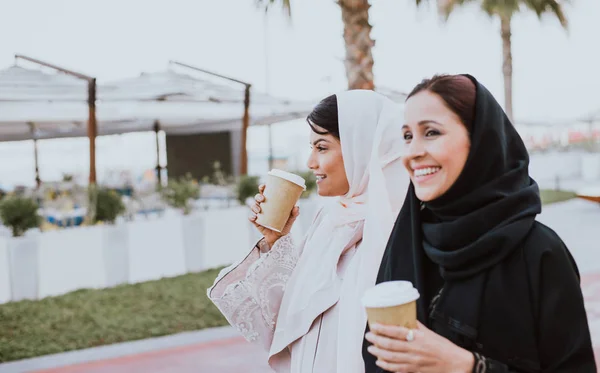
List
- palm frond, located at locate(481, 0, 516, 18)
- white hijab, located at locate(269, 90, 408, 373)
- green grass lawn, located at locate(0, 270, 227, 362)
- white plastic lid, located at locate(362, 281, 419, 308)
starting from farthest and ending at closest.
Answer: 1. palm frond, located at locate(481, 0, 516, 18)
2. green grass lawn, located at locate(0, 270, 227, 362)
3. white hijab, located at locate(269, 90, 408, 373)
4. white plastic lid, located at locate(362, 281, 419, 308)

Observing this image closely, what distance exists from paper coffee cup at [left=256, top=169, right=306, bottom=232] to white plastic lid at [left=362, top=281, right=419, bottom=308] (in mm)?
892

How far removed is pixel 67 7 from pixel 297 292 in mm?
16018

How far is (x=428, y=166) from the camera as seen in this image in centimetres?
123

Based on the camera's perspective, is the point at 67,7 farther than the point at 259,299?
Yes

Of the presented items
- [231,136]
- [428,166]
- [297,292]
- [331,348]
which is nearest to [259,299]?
[297,292]

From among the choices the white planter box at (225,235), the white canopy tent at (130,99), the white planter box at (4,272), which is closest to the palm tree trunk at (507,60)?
the white canopy tent at (130,99)

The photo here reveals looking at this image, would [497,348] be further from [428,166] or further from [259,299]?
[259,299]

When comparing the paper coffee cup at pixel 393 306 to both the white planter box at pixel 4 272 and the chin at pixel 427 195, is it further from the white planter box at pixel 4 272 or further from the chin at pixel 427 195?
the white planter box at pixel 4 272

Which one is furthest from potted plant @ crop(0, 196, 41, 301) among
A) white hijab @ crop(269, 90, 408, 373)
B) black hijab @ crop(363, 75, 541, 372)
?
black hijab @ crop(363, 75, 541, 372)

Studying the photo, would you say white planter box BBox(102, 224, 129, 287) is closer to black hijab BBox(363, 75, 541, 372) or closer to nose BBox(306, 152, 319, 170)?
nose BBox(306, 152, 319, 170)

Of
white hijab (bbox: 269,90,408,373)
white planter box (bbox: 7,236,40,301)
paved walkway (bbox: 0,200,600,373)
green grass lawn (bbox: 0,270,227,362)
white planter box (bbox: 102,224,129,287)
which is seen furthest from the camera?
white planter box (bbox: 102,224,129,287)

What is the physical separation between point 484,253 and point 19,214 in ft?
20.8

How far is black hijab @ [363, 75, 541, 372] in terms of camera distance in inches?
46.2

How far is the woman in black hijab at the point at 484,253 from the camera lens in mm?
1151
